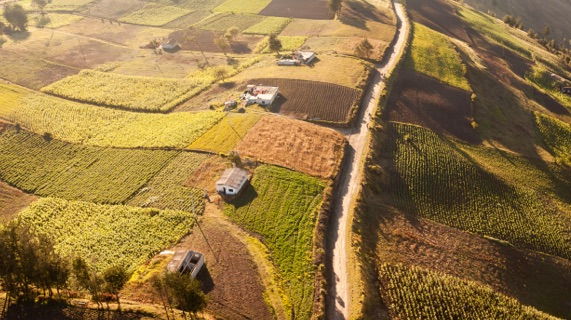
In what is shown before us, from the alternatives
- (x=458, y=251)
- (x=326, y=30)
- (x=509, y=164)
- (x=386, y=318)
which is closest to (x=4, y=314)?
(x=386, y=318)

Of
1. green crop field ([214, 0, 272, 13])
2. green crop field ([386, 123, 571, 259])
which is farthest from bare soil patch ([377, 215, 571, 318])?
green crop field ([214, 0, 272, 13])

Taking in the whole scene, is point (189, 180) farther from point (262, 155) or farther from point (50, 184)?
point (50, 184)

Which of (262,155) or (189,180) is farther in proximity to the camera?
(262,155)

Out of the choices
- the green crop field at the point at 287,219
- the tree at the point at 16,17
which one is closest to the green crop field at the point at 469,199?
the green crop field at the point at 287,219

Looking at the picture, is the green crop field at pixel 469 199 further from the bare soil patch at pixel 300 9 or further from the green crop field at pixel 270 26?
the bare soil patch at pixel 300 9

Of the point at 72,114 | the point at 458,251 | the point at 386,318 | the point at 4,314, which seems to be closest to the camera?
the point at 4,314

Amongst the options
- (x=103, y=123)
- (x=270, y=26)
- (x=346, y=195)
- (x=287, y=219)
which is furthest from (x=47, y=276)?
(x=270, y=26)

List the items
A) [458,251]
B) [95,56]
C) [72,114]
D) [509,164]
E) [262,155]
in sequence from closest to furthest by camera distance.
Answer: [458,251] < [262,155] < [509,164] < [72,114] < [95,56]

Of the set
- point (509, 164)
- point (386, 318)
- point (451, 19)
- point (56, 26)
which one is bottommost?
point (56, 26)
